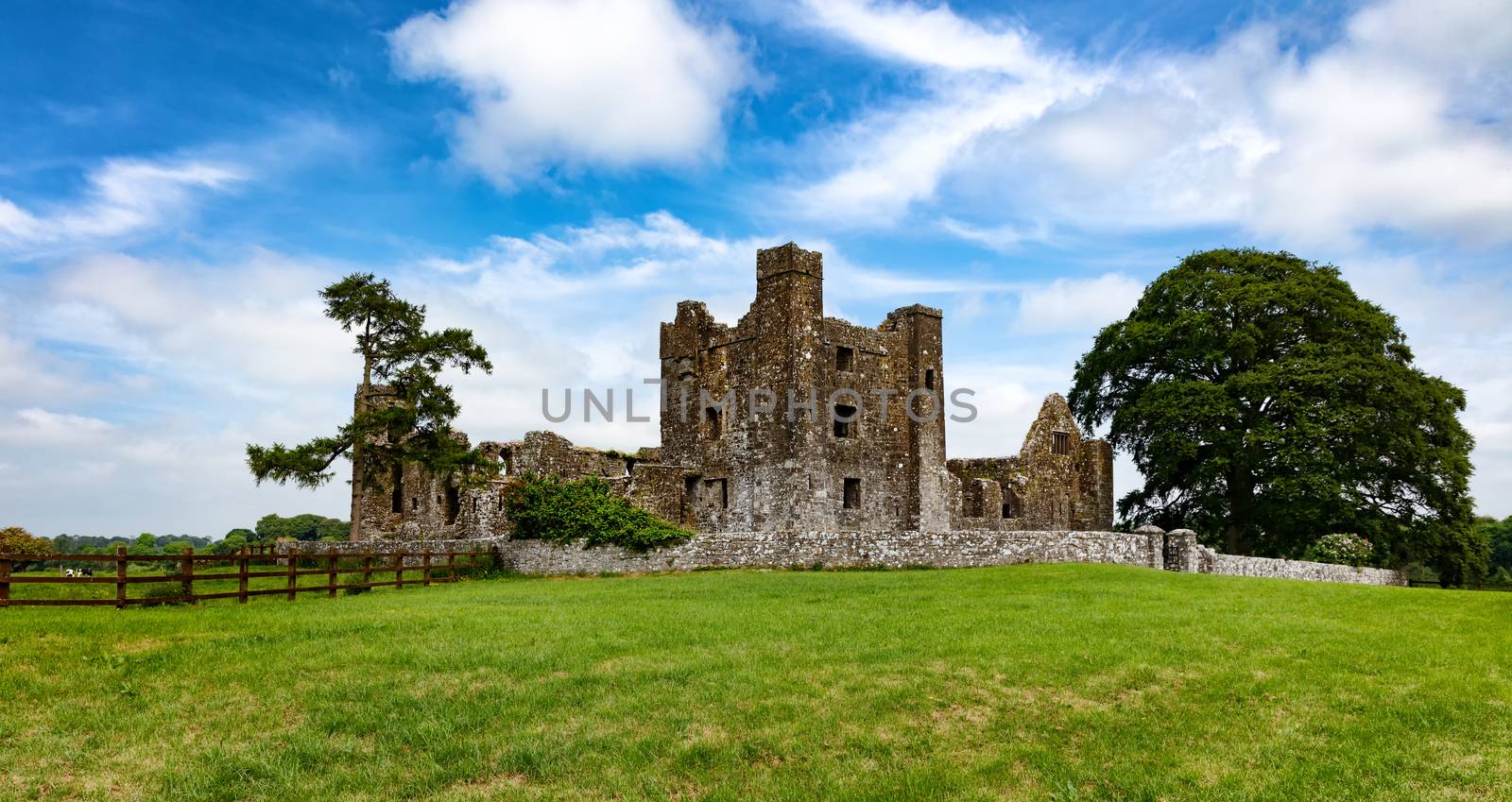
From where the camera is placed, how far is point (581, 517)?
95.8ft

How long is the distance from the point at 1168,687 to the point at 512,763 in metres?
7.71

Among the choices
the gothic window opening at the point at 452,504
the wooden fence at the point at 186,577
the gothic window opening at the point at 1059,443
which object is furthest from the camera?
the gothic window opening at the point at 1059,443

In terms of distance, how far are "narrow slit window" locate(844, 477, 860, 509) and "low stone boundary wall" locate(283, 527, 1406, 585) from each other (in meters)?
7.34

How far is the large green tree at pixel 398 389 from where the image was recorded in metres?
31.5

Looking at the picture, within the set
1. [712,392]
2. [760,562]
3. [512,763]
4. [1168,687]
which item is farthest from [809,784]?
[712,392]

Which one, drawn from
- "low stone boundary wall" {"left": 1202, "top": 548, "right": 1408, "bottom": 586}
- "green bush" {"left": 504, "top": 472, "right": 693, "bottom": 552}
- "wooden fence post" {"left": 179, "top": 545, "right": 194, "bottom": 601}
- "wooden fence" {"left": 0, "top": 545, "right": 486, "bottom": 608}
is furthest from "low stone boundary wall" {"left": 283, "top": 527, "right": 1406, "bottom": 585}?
"wooden fence post" {"left": 179, "top": 545, "right": 194, "bottom": 601}

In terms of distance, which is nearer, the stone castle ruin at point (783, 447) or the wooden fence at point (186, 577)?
the wooden fence at point (186, 577)

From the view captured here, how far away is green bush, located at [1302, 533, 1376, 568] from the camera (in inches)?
1262

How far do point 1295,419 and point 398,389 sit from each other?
30.0 meters

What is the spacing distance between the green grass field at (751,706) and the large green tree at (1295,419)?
59.6ft

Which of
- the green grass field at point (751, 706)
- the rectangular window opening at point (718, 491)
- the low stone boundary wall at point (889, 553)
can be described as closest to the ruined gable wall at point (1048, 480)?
the rectangular window opening at point (718, 491)

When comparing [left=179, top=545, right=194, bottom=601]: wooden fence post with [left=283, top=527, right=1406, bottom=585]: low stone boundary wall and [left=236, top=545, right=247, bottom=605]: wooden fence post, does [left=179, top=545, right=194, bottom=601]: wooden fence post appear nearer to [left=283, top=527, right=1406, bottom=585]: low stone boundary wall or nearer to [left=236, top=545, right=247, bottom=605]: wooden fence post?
[left=236, top=545, right=247, bottom=605]: wooden fence post

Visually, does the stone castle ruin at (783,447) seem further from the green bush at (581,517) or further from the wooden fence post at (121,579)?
the wooden fence post at (121,579)

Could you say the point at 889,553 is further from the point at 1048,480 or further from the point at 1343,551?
the point at 1048,480
